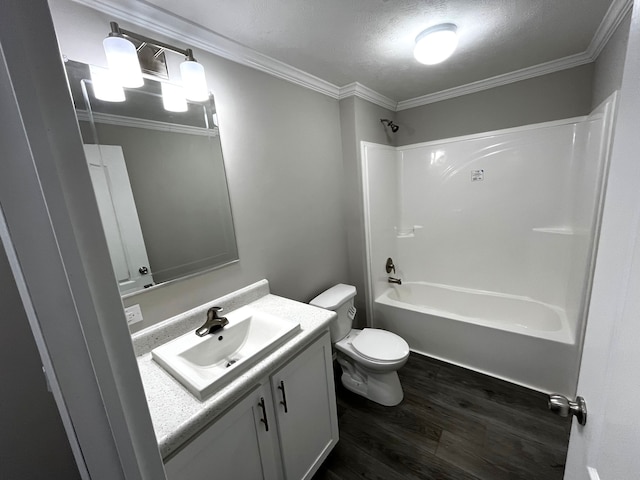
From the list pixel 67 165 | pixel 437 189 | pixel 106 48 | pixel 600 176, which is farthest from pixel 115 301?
pixel 437 189

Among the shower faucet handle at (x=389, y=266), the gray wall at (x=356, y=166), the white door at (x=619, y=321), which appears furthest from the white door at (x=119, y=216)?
the shower faucet handle at (x=389, y=266)

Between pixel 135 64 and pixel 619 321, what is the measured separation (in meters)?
1.69

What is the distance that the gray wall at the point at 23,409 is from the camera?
0.57 metres

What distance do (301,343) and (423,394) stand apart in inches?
52.3

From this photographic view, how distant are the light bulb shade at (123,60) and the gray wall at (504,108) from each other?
2399 millimetres

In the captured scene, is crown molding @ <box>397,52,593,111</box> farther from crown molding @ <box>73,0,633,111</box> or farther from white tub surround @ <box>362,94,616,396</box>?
white tub surround @ <box>362,94,616,396</box>

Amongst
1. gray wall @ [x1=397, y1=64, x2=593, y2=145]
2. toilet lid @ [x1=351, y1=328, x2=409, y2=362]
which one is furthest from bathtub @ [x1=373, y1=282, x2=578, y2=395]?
gray wall @ [x1=397, y1=64, x2=593, y2=145]

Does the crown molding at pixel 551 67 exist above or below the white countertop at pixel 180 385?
above

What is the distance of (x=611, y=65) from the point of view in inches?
58.8

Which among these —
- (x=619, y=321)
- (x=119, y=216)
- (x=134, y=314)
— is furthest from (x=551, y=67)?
(x=134, y=314)

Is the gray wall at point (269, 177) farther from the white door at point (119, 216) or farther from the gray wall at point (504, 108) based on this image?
the gray wall at point (504, 108)

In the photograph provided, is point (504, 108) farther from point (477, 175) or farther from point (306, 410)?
point (306, 410)

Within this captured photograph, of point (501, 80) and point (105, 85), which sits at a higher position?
point (501, 80)

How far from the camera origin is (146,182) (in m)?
→ 1.21
